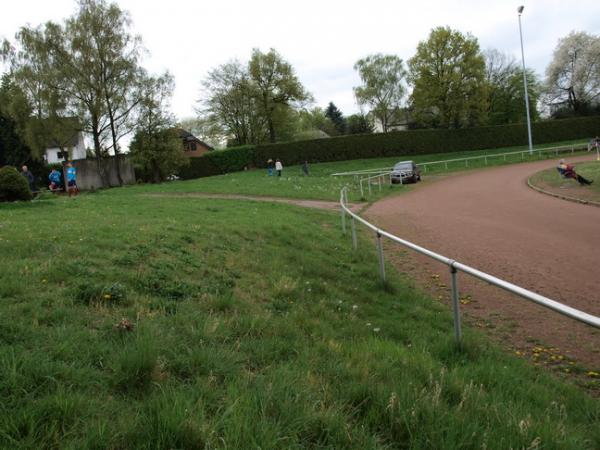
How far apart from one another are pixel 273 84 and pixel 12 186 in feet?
141

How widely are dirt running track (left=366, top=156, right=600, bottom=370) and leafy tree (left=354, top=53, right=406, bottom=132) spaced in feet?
184

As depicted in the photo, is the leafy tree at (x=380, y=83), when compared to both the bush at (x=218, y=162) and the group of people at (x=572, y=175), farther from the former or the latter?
the group of people at (x=572, y=175)

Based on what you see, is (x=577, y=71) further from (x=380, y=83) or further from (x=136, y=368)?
(x=136, y=368)

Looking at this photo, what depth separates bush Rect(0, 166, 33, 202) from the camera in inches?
554

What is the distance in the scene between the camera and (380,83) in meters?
72.3

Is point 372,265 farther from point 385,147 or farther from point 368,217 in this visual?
point 385,147

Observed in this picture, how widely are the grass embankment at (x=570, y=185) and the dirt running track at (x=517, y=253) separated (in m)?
0.95

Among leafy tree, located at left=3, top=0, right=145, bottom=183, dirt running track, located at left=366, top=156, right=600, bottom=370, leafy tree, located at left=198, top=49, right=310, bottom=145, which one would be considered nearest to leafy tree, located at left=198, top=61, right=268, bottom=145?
leafy tree, located at left=198, top=49, right=310, bottom=145

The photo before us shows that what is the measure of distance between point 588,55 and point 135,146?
59.4m

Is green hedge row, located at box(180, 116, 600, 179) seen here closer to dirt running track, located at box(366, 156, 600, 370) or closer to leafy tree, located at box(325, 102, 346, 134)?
dirt running track, located at box(366, 156, 600, 370)

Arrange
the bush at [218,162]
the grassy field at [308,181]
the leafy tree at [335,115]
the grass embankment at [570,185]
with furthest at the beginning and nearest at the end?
the leafy tree at [335,115] < the bush at [218,162] < the grassy field at [308,181] < the grass embankment at [570,185]

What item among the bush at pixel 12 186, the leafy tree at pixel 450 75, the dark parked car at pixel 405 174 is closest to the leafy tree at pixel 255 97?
the leafy tree at pixel 450 75

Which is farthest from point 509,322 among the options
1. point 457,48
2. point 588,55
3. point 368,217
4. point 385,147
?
point 588,55

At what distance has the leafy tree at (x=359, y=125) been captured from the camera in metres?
76.8
